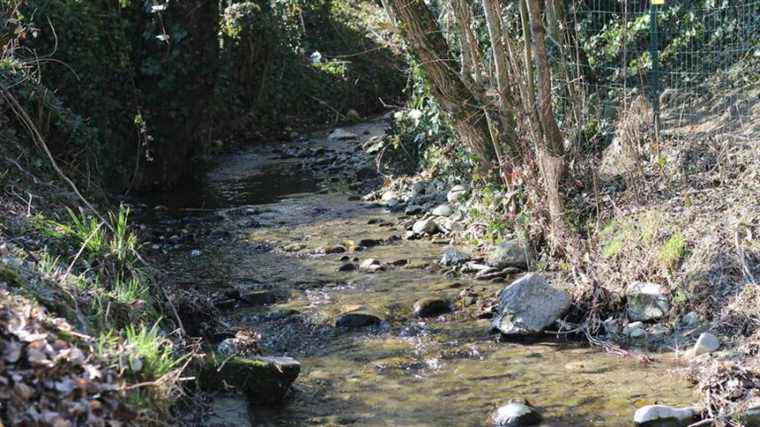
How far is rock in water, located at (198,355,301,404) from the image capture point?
5668mm

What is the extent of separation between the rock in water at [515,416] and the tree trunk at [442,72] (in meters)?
4.34

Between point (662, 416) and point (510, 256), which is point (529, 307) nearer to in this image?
point (510, 256)

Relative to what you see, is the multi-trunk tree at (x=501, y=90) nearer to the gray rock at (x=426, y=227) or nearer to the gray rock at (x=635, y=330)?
the gray rock at (x=426, y=227)

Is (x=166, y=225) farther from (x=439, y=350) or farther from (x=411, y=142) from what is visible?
(x=439, y=350)

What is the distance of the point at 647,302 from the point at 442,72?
3.41 meters

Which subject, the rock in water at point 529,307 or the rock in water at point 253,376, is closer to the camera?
the rock in water at point 253,376

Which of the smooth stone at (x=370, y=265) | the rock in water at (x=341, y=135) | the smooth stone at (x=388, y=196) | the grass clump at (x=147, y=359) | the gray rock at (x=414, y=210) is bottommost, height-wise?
the gray rock at (x=414, y=210)

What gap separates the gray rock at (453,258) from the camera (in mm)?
9117

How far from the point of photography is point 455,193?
11.0m

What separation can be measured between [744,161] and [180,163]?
26.9 feet

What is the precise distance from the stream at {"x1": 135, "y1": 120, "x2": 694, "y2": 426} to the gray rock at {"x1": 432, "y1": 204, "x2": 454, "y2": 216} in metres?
0.57

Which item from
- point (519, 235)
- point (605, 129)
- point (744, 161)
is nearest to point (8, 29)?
point (519, 235)

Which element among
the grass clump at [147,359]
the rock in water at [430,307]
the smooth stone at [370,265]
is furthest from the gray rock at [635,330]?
the grass clump at [147,359]

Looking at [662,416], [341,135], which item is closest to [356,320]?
[662,416]
